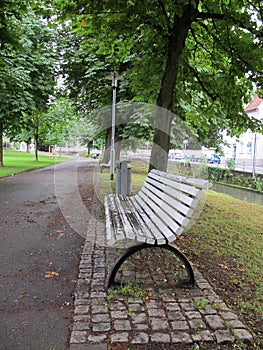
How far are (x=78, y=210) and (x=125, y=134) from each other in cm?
1168

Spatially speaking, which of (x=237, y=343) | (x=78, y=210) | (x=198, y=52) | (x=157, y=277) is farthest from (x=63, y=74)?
(x=237, y=343)

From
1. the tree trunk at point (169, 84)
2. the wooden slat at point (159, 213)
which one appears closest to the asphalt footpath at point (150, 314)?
the wooden slat at point (159, 213)

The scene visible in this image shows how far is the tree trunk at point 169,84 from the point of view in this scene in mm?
6160

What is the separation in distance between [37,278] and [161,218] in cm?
151

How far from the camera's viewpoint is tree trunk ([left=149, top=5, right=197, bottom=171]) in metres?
6.16

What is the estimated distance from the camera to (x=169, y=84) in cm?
623

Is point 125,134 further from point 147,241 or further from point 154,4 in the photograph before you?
point 147,241

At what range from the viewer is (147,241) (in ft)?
9.77

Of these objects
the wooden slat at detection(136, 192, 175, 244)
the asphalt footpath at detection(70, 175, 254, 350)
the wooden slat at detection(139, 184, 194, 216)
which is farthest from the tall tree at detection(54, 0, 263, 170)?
the asphalt footpath at detection(70, 175, 254, 350)

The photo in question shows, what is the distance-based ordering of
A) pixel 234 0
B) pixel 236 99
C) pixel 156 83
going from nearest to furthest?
pixel 234 0, pixel 236 99, pixel 156 83

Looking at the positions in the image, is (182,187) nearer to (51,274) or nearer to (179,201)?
(179,201)

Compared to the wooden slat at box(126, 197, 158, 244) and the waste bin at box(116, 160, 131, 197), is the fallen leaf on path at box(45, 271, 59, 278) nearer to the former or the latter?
the wooden slat at box(126, 197, 158, 244)

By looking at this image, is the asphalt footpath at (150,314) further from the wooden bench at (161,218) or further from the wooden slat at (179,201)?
the wooden slat at (179,201)

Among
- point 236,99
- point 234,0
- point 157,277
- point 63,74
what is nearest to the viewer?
point 157,277
